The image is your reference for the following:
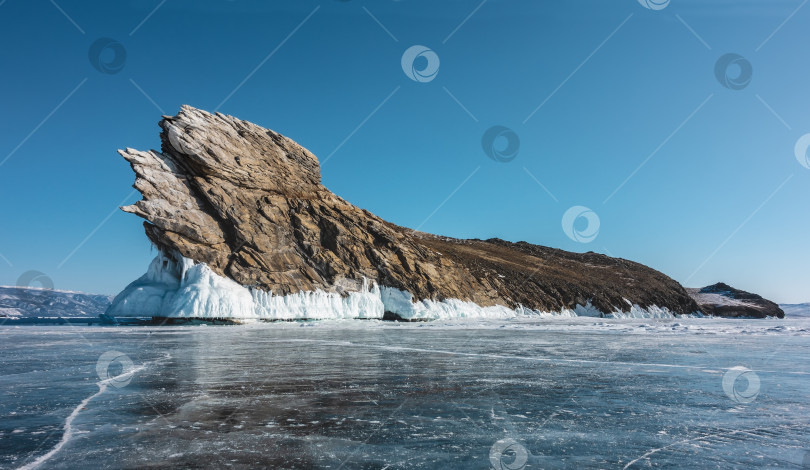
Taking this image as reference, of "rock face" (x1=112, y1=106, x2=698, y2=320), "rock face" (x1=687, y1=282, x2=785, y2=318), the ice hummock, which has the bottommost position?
"rock face" (x1=687, y1=282, x2=785, y2=318)

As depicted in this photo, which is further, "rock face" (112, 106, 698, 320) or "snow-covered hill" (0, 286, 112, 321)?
"snow-covered hill" (0, 286, 112, 321)

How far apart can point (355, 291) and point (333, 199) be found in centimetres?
1246

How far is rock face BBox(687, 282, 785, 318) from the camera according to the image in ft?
333

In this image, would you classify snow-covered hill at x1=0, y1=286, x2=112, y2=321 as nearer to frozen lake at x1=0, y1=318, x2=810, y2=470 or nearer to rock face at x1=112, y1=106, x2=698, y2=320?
rock face at x1=112, y1=106, x2=698, y2=320

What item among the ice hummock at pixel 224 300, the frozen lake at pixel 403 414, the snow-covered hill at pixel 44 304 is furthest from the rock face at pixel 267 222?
the snow-covered hill at pixel 44 304

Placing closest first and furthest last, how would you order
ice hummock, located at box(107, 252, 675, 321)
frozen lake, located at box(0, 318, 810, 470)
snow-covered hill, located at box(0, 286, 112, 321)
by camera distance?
frozen lake, located at box(0, 318, 810, 470), ice hummock, located at box(107, 252, 675, 321), snow-covered hill, located at box(0, 286, 112, 321)

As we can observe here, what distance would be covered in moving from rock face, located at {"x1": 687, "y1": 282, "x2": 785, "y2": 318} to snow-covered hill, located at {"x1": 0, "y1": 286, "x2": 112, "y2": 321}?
127490 millimetres

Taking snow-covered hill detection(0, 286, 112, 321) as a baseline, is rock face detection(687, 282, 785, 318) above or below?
below

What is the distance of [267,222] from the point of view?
44.2m

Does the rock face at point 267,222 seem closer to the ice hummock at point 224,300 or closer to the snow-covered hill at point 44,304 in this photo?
the ice hummock at point 224,300

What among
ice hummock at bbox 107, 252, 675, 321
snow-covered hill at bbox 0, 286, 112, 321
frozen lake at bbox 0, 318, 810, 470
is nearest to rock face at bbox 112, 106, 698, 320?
ice hummock at bbox 107, 252, 675, 321

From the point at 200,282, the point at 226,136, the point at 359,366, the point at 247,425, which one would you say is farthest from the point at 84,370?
the point at 226,136

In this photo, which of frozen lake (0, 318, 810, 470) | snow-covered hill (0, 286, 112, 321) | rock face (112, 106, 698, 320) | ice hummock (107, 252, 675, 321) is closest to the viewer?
frozen lake (0, 318, 810, 470)

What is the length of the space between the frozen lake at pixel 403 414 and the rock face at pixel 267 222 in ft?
93.0
